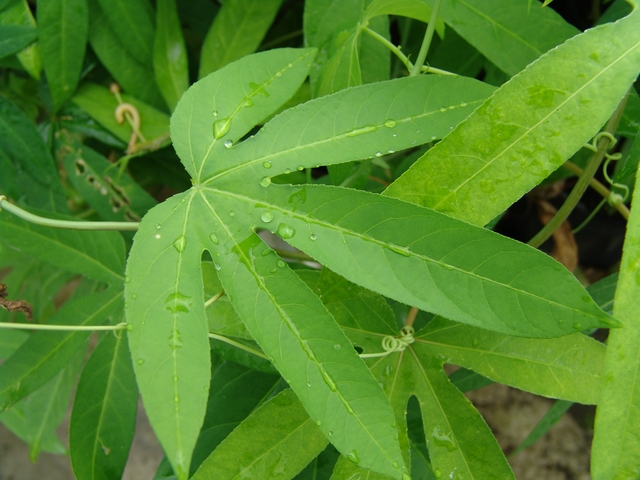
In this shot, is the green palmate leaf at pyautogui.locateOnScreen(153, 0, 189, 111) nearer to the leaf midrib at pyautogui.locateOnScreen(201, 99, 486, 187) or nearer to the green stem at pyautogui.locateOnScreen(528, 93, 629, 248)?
the leaf midrib at pyautogui.locateOnScreen(201, 99, 486, 187)

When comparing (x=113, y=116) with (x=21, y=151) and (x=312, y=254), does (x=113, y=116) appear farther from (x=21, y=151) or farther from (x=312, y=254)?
(x=312, y=254)

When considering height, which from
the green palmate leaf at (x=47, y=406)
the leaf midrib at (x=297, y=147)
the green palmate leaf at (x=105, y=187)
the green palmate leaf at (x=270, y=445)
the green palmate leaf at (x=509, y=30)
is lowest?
the green palmate leaf at (x=47, y=406)

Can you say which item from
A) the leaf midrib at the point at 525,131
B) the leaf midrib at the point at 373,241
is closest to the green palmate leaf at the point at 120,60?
the leaf midrib at the point at 373,241

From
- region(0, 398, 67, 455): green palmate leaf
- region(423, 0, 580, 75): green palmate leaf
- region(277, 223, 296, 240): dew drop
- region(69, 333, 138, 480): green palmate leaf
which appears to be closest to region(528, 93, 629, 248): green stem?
region(423, 0, 580, 75): green palmate leaf

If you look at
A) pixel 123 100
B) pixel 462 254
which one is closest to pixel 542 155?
pixel 462 254

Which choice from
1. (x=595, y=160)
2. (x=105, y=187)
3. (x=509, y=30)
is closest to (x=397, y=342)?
(x=595, y=160)

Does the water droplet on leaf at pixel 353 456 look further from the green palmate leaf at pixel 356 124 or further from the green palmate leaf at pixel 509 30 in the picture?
the green palmate leaf at pixel 509 30
